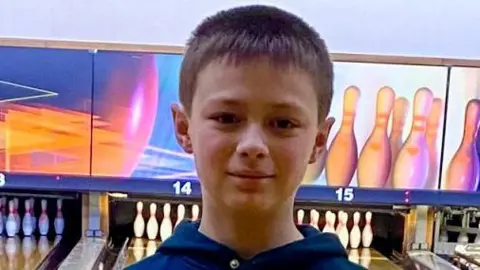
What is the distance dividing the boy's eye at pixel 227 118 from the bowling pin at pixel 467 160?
1.75m

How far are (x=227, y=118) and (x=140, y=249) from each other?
178 cm

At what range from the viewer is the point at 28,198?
8.33ft

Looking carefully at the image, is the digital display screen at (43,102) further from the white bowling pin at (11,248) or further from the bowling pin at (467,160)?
the bowling pin at (467,160)

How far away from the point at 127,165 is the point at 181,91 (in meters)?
1.53

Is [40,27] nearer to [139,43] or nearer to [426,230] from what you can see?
[139,43]

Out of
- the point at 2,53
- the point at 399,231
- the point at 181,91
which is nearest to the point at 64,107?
the point at 2,53

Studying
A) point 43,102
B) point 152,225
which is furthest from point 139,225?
point 43,102

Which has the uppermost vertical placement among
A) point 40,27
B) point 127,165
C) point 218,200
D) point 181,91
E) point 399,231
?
point 40,27

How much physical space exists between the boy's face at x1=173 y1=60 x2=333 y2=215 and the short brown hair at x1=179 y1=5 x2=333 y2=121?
17 millimetres

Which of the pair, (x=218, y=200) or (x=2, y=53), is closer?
(x=218, y=200)

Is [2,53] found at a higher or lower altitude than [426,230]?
higher

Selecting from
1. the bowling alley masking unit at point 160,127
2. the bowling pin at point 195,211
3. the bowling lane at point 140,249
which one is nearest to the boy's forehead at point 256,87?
the bowling alley masking unit at point 160,127

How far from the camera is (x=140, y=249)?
8.09ft

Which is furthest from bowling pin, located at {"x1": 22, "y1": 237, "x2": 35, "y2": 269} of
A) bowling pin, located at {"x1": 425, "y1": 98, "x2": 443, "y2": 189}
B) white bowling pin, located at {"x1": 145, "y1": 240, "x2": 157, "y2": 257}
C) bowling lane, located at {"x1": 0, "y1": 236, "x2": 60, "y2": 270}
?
bowling pin, located at {"x1": 425, "y1": 98, "x2": 443, "y2": 189}
